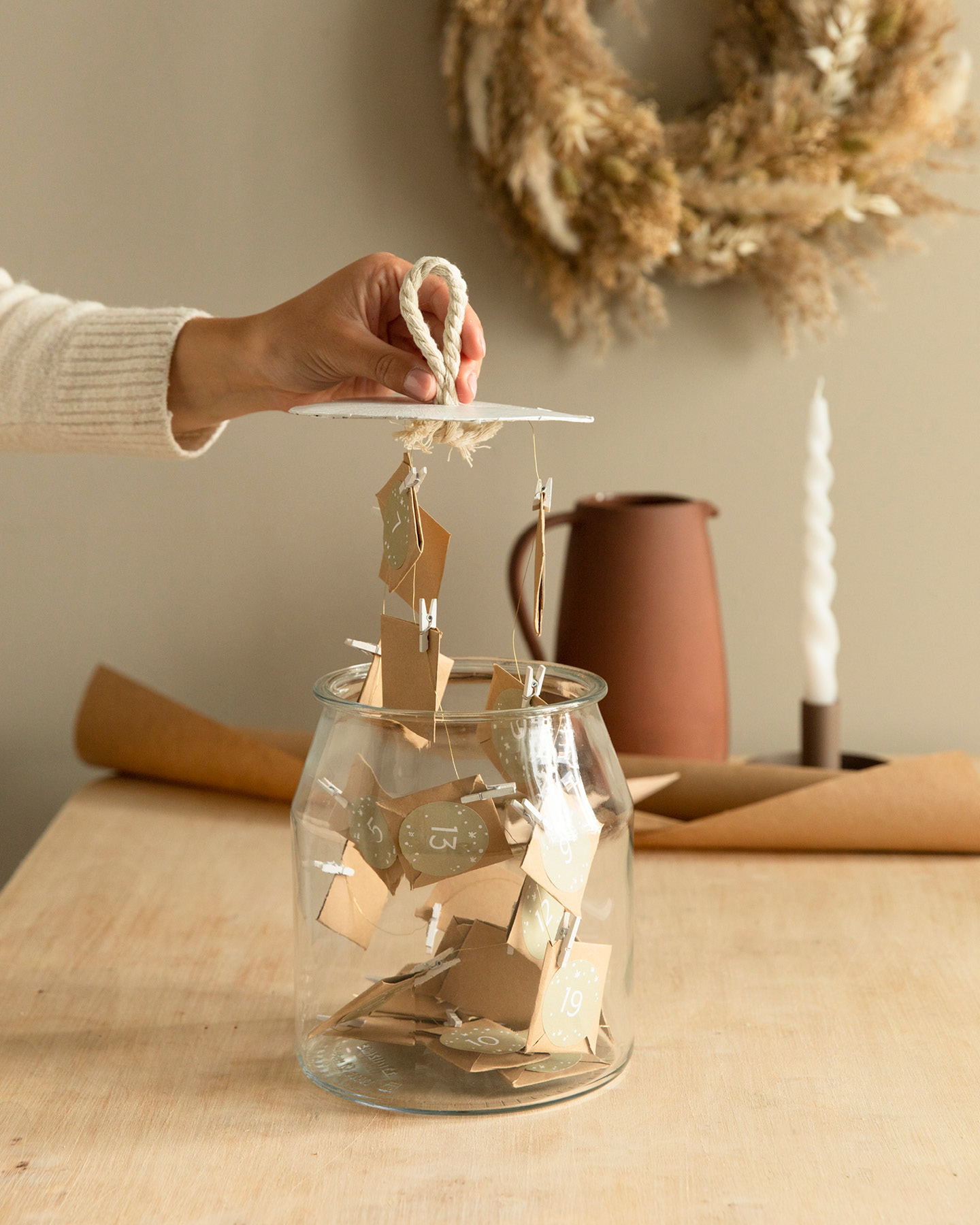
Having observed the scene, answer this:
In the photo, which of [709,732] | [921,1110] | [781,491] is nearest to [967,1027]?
[921,1110]

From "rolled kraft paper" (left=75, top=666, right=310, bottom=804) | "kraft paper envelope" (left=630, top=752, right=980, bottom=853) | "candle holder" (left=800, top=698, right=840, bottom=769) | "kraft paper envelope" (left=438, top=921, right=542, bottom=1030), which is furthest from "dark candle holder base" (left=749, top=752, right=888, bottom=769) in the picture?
"kraft paper envelope" (left=438, top=921, right=542, bottom=1030)

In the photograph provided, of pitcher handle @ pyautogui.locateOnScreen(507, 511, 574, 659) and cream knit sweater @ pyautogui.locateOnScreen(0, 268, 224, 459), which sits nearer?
cream knit sweater @ pyautogui.locateOnScreen(0, 268, 224, 459)

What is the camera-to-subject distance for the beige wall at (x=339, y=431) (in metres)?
1.10

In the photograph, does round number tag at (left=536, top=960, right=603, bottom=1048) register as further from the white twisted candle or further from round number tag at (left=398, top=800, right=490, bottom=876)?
the white twisted candle

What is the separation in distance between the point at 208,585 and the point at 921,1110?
0.88 meters

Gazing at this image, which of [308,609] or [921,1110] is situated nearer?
[921,1110]

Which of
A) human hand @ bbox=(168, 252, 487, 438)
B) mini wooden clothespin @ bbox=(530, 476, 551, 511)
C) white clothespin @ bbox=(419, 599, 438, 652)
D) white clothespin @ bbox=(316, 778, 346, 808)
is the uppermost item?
human hand @ bbox=(168, 252, 487, 438)

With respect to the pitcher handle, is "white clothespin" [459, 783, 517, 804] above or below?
below

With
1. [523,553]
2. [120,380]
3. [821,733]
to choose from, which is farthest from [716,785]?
[120,380]

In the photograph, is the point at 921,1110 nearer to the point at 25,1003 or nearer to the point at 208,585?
the point at 25,1003

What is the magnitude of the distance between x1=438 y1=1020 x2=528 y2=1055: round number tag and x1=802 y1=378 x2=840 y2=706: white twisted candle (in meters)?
0.52

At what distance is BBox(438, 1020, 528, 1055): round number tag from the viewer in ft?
1.67

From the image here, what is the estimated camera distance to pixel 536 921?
51 cm

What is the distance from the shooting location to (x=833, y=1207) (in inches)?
16.9
